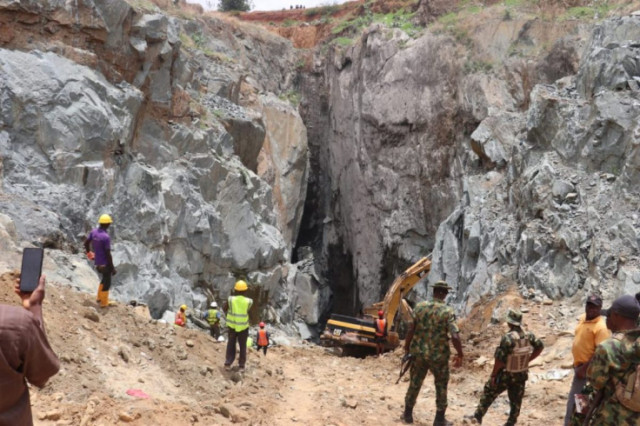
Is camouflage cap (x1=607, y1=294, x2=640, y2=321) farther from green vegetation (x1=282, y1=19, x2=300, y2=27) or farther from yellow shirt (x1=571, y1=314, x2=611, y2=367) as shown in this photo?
green vegetation (x1=282, y1=19, x2=300, y2=27)

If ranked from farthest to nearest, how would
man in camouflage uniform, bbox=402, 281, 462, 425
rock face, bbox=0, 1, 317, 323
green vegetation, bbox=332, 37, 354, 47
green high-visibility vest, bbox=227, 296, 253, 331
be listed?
green vegetation, bbox=332, 37, 354, 47
rock face, bbox=0, 1, 317, 323
green high-visibility vest, bbox=227, 296, 253, 331
man in camouflage uniform, bbox=402, 281, 462, 425

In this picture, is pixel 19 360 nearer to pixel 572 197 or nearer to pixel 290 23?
pixel 572 197

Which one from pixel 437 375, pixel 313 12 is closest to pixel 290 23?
pixel 313 12

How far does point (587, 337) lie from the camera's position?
5527 mm

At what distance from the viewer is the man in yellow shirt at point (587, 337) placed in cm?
544

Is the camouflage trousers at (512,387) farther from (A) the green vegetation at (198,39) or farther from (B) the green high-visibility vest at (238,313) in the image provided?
(A) the green vegetation at (198,39)

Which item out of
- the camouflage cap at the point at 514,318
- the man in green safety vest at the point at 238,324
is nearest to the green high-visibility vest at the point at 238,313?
the man in green safety vest at the point at 238,324

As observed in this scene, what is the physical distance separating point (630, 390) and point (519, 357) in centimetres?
255

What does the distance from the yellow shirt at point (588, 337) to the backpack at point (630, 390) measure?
1971 mm

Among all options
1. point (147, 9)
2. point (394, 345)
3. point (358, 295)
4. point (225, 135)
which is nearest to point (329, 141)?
point (358, 295)

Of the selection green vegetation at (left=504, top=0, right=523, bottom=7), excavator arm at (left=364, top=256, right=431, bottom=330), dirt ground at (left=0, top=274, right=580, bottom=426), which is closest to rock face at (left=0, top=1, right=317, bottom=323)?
dirt ground at (left=0, top=274, right=580, bottom=426)

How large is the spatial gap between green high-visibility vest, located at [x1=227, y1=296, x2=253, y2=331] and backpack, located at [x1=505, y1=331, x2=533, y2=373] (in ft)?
12.8

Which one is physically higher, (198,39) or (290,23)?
(290,23)

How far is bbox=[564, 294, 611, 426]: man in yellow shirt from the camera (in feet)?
17.8
